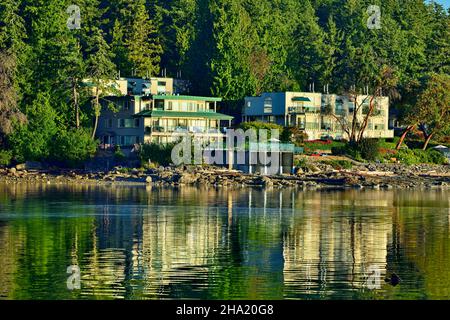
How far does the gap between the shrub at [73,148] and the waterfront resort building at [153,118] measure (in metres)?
5.89

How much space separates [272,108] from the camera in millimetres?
Answer: 112500

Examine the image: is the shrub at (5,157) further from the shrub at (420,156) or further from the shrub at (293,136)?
the shrub at (420,156)

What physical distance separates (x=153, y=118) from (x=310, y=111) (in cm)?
2048

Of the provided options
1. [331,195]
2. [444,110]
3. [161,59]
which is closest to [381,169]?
[444,110]

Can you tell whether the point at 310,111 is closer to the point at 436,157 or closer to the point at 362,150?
the point at 362,150

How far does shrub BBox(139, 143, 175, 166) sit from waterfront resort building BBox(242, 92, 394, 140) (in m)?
22.1

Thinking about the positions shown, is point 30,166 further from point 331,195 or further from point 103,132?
point 331,195

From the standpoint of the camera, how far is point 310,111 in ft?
365

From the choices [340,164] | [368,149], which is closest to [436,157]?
[368,149]

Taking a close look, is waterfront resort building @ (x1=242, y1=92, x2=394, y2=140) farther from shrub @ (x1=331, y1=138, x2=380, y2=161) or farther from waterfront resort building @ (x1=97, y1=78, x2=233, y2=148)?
shrub @ (x1=331, y1=138, x2=380, y2=161)

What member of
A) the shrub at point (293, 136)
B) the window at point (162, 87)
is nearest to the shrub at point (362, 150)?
the shrub at point (293, 136)

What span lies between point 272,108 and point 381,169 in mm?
19205

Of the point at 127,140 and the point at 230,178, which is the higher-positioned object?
the point at 127,140

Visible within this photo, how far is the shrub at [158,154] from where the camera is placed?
92312mm
